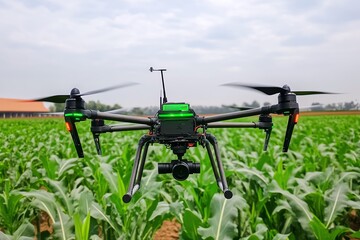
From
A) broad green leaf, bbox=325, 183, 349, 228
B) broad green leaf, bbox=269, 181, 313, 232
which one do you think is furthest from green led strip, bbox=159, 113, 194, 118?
broad green leaf, bbox=325, 183, 349, 228

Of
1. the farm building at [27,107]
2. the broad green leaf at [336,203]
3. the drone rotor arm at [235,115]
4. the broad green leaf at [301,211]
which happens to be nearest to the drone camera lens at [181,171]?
the drone rotor arm at [235,115]

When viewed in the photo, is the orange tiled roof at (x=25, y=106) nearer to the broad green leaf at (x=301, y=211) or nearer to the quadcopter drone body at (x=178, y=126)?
the quadcopter drone body at (x=178, y=126)

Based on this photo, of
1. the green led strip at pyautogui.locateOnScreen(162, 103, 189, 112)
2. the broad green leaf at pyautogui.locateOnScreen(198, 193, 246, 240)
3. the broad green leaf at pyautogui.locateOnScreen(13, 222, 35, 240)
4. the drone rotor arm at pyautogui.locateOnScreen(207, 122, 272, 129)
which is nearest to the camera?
the green led strip at pyautogui.locateOnScreen(162, 103, 189, 112)

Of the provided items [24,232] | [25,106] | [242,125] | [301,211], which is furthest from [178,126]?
[301,211]

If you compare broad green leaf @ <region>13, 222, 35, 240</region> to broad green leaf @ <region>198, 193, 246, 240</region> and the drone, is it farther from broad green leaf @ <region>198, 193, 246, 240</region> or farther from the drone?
the drone

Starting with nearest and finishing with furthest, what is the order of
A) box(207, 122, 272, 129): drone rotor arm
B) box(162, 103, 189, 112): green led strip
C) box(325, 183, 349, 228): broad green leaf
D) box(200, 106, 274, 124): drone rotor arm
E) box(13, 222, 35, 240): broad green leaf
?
box(162, 103, 189, 112): green led strip, box(200, 106, 274, 124): drone rotor arm, box(207, 122, 272, 129): drone rotor arm, box(13, 222, 35, 240): broad green leaf, box(325, 183, 349, 228): broad green leaf

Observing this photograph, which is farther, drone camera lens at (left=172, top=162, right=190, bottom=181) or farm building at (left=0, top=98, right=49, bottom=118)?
farm building at (left=0, top=98, right=49, bottom=118)

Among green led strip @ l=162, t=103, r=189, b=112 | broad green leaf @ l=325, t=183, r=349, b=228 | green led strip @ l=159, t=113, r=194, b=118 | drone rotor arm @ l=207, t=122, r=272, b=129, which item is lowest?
broad green leaf @ l=325, t=183, r=349, b=228

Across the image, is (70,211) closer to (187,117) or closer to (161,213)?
(161,213)

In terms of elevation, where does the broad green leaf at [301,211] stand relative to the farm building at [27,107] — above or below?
below

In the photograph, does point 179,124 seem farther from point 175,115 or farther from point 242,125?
point 242,125
